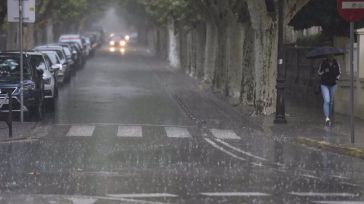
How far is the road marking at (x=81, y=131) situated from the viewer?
54.2ft

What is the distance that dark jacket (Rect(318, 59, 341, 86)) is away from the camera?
18156 mm

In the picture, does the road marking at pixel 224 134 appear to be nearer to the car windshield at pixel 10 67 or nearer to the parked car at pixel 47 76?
the car windshield at pixel 10 67

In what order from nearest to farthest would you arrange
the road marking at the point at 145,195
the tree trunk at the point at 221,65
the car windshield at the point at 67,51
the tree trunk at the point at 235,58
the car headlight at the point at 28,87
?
the road marking at the point at 145,195 → the car headlight at the point at 28,87 → the tree trunk at the point at 235,58 → the tree trunk at the point at 221,65 → the car windshield at the point at 67,51

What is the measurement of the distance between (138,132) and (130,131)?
26cm

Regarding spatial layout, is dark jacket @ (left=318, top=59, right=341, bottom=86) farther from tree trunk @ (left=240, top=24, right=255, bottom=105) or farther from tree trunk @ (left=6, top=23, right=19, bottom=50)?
tree trunk @ (left=6, top=23, right=19, bottom=50)

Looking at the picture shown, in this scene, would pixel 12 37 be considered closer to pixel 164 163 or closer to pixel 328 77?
pixel 328 77

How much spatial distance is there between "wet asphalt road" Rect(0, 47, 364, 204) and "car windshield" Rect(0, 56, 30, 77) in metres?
1.51

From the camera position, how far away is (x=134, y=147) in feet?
47.2

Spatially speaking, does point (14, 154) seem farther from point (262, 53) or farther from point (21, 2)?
point (262, 53)

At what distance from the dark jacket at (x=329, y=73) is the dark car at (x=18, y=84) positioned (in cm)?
726

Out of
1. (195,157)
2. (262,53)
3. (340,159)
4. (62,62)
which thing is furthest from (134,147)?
(62,62)

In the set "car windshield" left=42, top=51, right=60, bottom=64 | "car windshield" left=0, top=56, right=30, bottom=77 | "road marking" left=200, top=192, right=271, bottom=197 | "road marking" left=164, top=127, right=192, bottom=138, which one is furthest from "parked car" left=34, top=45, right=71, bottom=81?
→ "road marking" left=200, top=192, right=271, bottom=197

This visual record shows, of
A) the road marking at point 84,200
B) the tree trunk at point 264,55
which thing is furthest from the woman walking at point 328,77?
the road marking at point 84,200

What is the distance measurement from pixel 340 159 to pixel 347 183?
9.36 ft
